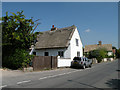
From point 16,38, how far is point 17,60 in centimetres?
236

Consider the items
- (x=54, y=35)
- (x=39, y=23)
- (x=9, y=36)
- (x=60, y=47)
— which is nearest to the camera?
(x=9, y=36)

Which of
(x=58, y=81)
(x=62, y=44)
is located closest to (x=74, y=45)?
(x=62, y=44)

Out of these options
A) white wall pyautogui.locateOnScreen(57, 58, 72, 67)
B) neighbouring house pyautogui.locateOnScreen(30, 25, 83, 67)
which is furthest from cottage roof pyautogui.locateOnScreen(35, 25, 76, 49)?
white wall pyautogui.locateOnScreen(57, 58, 72, 67)

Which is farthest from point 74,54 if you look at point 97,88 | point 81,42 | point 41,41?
point 97,88

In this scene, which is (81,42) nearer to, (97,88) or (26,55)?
(26,55)

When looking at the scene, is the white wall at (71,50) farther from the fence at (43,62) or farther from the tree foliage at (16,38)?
the tree foliage at (16,38)

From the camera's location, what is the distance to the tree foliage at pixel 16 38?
13.8 meters

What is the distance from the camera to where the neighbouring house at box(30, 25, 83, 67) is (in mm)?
22766

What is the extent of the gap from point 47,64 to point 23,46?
4057mm

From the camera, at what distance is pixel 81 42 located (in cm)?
2780

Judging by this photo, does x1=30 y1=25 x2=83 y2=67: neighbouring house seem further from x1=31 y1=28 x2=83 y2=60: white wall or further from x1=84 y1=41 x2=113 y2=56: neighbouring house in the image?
x1=84 y1=41 x2=113 y2=56: neighbouring house

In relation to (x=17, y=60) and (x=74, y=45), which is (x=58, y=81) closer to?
(x=17, y=60)

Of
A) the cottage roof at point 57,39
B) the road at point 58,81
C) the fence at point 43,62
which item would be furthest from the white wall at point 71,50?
the road at point 58,81

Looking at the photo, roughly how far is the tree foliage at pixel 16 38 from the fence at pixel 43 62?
1422mm
